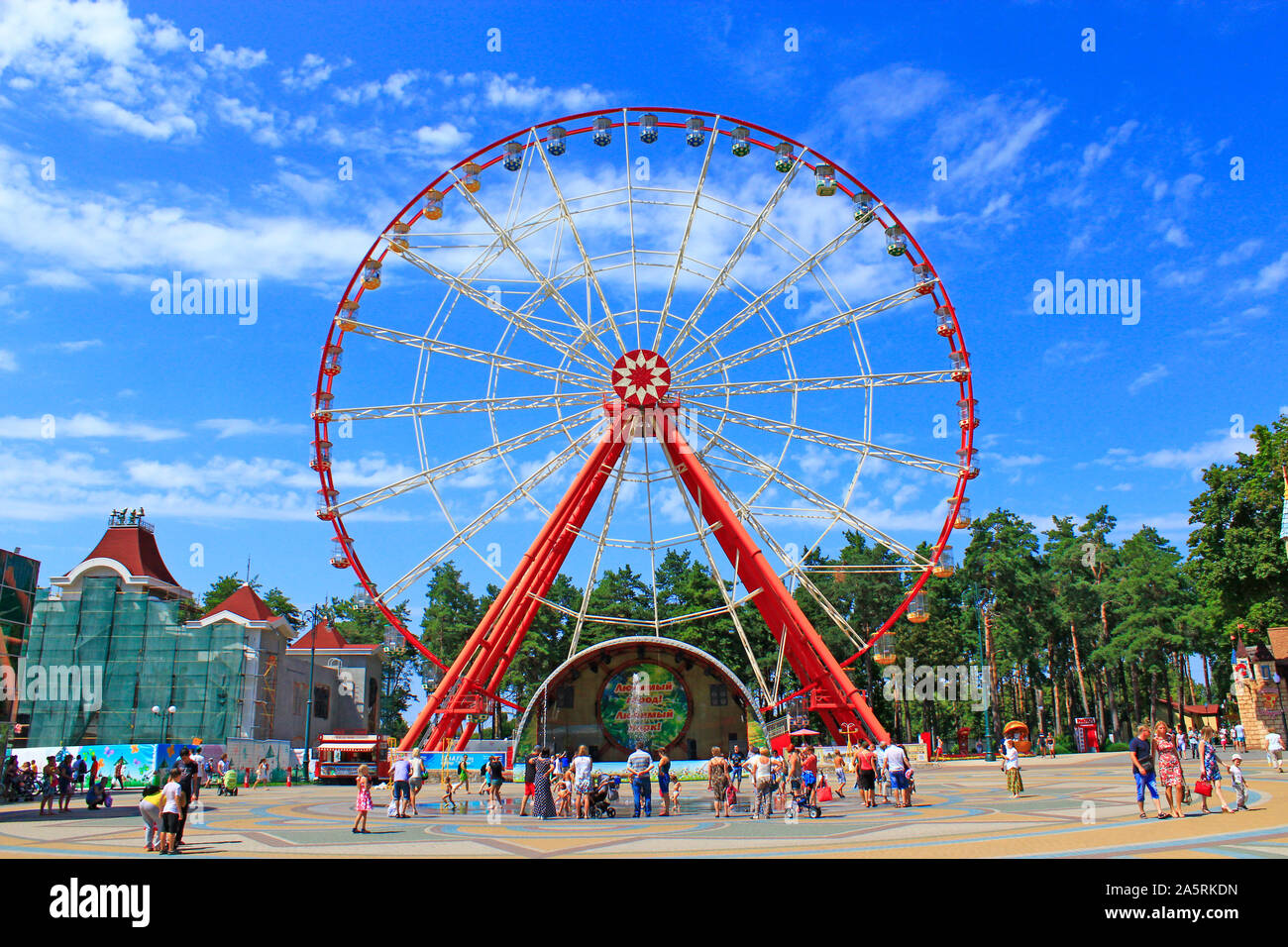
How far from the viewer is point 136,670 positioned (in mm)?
53562

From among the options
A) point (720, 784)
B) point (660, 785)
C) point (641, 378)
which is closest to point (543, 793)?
point (660, 785)

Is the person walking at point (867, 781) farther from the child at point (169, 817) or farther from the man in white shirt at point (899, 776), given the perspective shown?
the child at point (169, 817)

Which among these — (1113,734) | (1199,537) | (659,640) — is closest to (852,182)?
(659,640)

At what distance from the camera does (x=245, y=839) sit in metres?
16.8

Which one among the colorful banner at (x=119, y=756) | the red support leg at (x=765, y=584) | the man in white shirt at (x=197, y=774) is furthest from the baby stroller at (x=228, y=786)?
the red support leg at (x=765, y=584)

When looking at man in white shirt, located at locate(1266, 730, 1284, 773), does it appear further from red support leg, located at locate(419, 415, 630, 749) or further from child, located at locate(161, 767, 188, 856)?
child, located at locate(161, 767, 188, 856)

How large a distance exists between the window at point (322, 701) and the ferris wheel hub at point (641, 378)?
134 ft

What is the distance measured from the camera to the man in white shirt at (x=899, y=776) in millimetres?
21359

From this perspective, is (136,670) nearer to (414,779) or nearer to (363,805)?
(414,779)

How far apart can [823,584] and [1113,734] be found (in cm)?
2624

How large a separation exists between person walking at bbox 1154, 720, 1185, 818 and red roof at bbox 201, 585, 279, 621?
53767 mm

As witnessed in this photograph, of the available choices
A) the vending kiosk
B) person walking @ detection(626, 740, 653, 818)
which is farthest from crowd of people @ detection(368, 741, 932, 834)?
the vending kiosk

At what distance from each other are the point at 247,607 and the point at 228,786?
996 inches
